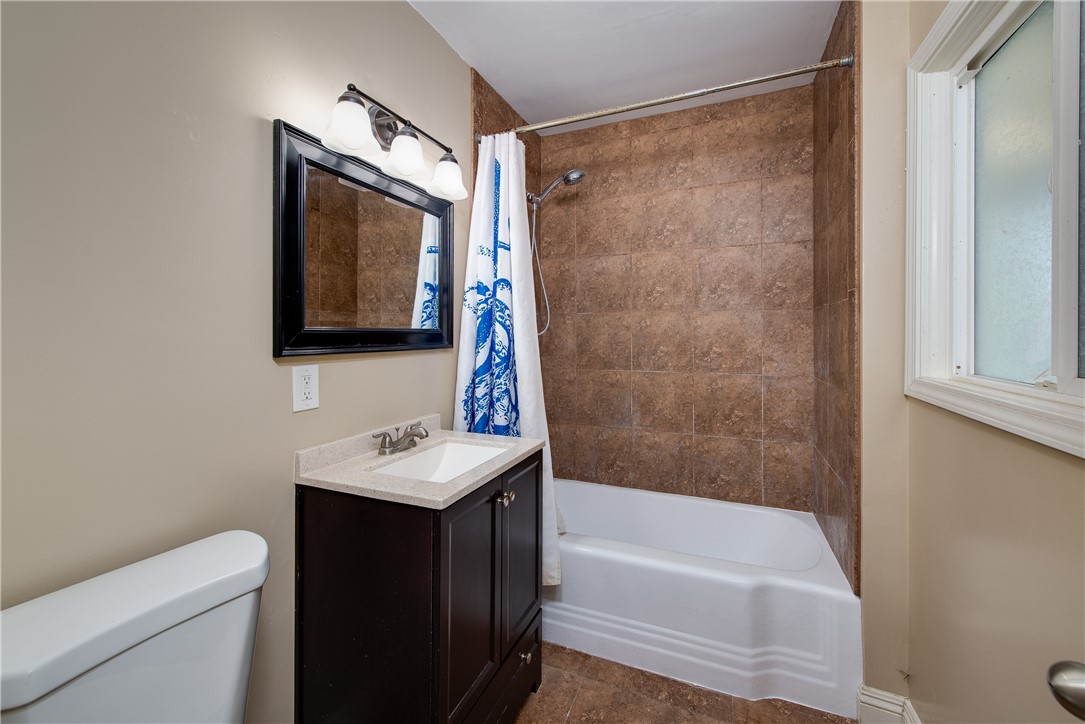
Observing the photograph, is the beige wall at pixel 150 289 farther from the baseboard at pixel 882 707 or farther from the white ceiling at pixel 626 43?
the baseboard at pixel 882 707

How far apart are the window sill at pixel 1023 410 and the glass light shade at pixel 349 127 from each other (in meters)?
1.63

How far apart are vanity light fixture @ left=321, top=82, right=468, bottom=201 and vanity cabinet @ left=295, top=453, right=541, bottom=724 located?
988 mm

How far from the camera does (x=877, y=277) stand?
139cm

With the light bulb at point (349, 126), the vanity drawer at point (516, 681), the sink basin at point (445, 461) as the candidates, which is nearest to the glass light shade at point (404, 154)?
the light bulb at point (349, 126)

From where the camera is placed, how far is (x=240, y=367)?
106 centimetres

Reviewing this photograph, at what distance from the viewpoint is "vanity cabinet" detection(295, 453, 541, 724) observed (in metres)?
1.05

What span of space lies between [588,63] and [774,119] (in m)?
0.97

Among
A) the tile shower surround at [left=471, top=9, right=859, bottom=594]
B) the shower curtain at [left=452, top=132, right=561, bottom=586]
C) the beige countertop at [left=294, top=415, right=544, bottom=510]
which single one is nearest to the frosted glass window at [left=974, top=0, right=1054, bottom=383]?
the tile shower surround at [left=471, top=9, right=859, bottom=594]

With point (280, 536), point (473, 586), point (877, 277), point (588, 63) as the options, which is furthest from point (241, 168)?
point (877, 277)

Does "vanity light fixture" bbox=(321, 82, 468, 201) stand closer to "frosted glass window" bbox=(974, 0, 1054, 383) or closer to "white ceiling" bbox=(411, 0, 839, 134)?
"white ceiling" bbox=(411, 0, 839, 134)

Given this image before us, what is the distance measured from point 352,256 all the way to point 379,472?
0.68 metres

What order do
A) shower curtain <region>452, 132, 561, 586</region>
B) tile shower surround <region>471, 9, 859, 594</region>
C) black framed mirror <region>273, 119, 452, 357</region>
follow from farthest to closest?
1. tile shower surround <region>471, 9, 859, 594</region>
2. shower curtain <region>452, 132, 561, 586</region>
3. black framed mirror <region>273, 119, 452, 357</region>

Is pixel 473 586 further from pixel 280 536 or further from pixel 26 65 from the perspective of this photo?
pixel 26 65

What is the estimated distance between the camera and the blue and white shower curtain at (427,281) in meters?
1.65
